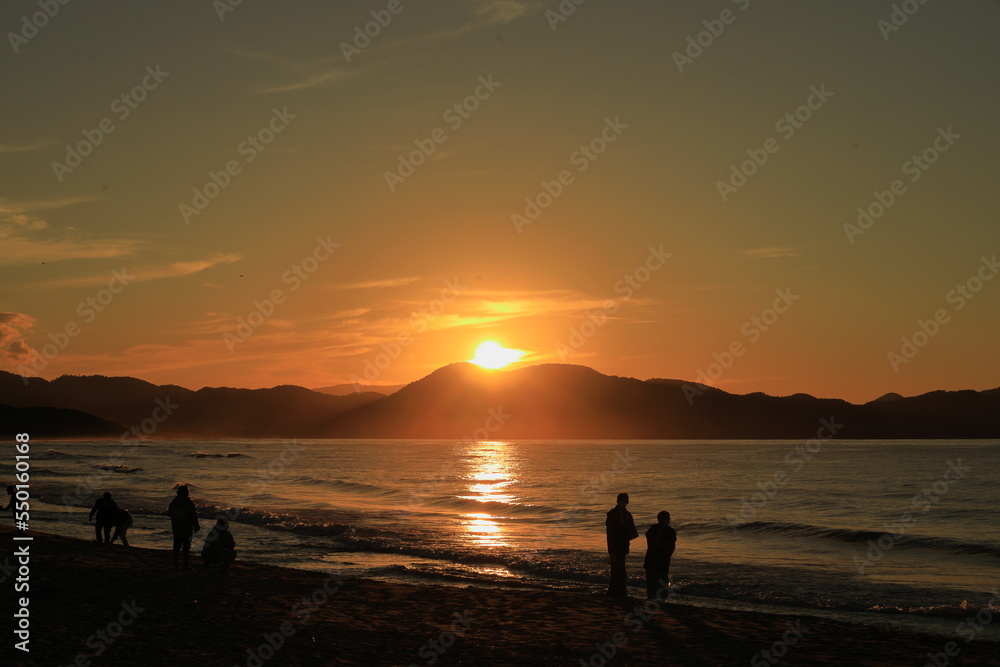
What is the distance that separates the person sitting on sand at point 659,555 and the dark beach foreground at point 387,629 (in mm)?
394

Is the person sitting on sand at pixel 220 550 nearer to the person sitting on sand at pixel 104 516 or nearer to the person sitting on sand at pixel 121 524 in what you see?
the person sitting on sand at pixel 104 516

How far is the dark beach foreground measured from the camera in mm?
11305

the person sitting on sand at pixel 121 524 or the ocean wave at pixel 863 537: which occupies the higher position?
the person sitting on sand at pixel 121 524

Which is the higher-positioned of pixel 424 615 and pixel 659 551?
pixel 659 551

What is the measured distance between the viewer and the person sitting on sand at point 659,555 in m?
15.1

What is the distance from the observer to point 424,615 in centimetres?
1450


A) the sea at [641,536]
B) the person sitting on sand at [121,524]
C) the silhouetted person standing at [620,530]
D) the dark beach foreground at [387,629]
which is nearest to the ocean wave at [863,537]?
the sea at [641,536]

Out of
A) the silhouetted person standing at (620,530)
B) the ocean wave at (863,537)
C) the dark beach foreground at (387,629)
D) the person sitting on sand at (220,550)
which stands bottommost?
the ocean wave at (863,537)

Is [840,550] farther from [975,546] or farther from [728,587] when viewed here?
[728,587]

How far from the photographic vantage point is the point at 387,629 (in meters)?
13.2

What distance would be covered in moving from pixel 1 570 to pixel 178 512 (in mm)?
3318

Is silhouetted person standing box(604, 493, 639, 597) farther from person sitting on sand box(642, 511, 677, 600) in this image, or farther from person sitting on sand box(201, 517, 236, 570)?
person sitting on sand box(201, 517, 236, 570)

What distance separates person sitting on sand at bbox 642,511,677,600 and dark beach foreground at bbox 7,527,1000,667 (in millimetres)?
394

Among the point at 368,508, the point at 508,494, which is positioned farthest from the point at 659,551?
the point at 508,494
